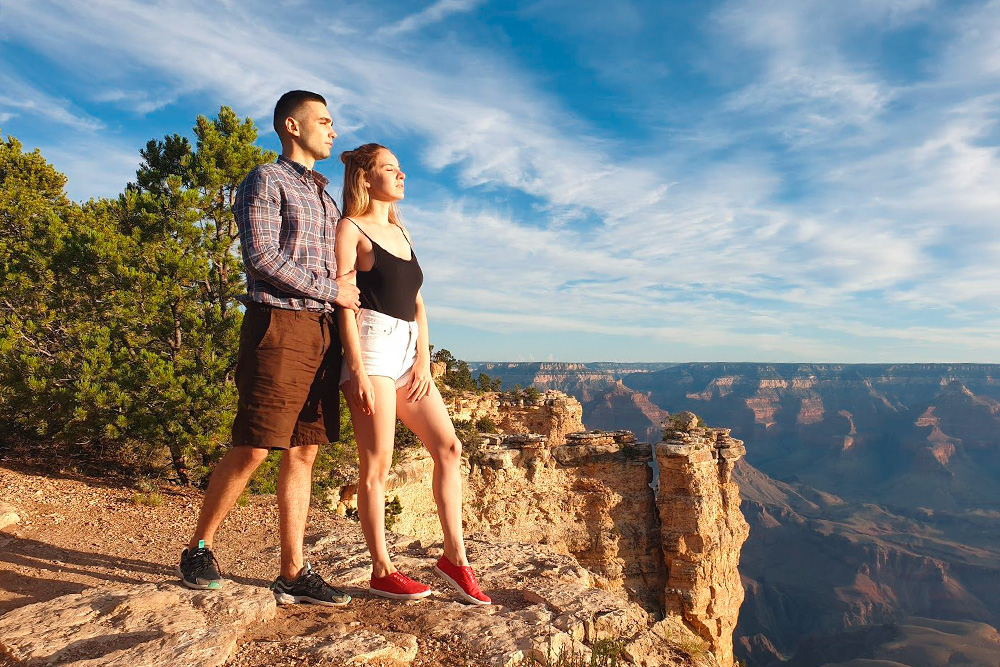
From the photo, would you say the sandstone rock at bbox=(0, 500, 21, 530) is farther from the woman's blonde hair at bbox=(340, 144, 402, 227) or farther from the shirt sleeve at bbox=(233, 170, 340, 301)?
the woman's blonde hair at bbox=(340, 144, 402, 227)

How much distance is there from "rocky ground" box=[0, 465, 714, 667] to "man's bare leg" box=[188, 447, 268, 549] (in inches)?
13.4

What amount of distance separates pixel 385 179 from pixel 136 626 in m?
2.45

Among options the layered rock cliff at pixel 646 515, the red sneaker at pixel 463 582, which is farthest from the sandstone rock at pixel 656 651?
the layered rock cliff at pixel 646 515

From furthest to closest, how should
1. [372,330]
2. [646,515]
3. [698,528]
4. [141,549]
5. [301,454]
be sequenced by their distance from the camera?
[646,515], [698,528], [141,549], [301,454], [372,330]

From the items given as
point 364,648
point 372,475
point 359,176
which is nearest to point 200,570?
point 372,475

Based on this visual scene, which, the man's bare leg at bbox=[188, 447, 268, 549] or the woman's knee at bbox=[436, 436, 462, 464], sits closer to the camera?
the man's bare leg at bbox=[188, 447, 268, 549]

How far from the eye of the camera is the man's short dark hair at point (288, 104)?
3006 mm

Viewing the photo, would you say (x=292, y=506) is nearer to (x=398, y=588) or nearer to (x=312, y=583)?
(x=312, y=583)

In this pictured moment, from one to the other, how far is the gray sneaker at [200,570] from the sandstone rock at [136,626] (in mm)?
46

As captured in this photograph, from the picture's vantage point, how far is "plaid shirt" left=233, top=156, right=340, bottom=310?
271 cm

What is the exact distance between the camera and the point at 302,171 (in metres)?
3.02

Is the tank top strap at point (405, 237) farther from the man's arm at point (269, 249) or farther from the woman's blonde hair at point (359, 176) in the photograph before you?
the man's arm at point (269, 249)

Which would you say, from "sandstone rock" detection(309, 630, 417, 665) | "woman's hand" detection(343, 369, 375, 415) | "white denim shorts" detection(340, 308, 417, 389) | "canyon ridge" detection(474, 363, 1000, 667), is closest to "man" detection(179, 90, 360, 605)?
"white denim shorts" detection(340, 308, 417, 389)

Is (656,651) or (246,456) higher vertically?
(246,456)
